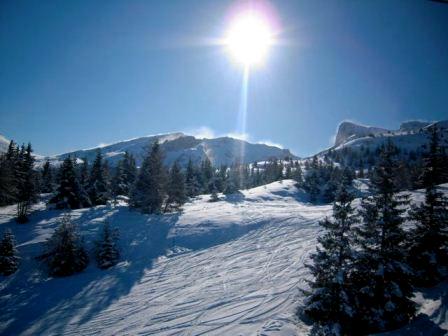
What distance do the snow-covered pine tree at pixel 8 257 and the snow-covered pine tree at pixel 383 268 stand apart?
93.3ft

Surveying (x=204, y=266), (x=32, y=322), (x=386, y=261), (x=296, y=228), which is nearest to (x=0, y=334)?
(x=32, y=322)

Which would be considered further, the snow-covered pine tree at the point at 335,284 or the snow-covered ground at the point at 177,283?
the snow-covered ground at the point at 177,283

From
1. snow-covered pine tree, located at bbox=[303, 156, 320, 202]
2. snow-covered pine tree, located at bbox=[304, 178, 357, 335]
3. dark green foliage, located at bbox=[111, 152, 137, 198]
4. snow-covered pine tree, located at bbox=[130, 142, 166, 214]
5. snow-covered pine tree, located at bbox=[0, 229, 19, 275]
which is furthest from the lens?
snow-covered pine tree, located at bbox=[303, 156, 320, 202]

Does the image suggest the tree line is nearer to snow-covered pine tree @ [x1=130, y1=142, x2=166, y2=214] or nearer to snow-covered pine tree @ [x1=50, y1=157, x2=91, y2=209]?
snow-covered pine tree @ [x1=130, y1=142, x2=166, y2=214]

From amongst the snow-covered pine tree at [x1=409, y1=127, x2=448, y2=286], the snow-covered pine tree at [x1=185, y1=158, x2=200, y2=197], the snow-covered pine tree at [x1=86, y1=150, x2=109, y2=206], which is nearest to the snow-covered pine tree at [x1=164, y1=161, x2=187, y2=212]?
the snow-covered pine tree at [x1=86, y1=150, x2=109, y2=206]

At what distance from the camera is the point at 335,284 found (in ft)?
42.6

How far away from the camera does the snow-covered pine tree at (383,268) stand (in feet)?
43.2

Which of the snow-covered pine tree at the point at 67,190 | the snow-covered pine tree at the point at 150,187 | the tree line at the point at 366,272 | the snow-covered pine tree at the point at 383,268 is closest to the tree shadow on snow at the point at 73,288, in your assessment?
the snow-covered pine tree at the point at 150,187

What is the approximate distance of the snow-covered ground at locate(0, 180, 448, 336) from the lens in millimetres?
15414

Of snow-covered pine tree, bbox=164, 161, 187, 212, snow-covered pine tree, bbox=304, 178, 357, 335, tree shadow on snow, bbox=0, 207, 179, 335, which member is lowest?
tree shadow on snow, bbox=0, 207, 179, 335

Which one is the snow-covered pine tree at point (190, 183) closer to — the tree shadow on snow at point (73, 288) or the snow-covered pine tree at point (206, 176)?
the snow-covered pine tree at point (206, 176)

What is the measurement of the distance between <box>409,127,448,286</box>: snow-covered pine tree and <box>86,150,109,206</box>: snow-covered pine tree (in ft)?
150

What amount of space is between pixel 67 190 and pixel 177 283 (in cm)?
2906

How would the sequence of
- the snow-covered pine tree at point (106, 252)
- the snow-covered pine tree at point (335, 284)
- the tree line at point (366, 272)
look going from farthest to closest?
the snow-covered pine tree at point (106, 252) → the tree line at point (366, 272) → the snow-covered pine tree at point (335, 284)
